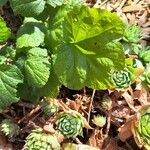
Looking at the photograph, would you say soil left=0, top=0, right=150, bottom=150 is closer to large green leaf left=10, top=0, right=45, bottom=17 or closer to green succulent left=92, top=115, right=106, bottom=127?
green succulent left=92, top=115, right=106, bottom=127

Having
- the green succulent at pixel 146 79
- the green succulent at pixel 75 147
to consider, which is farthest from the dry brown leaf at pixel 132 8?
the green succulent at pixel 75 147

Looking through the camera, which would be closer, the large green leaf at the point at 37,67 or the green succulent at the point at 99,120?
the large green leaf at the point at 37,67

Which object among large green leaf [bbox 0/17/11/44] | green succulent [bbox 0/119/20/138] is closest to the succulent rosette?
green succulent [bbox 0/119/20/138]

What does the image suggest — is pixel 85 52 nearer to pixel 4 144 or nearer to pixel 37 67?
pixel 37 67

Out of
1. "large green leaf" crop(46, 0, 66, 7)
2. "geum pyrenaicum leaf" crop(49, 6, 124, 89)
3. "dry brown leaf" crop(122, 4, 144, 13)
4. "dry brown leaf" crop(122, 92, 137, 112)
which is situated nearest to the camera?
"geum pyrenaicum leaf" crop(49, 6, 124, 89)

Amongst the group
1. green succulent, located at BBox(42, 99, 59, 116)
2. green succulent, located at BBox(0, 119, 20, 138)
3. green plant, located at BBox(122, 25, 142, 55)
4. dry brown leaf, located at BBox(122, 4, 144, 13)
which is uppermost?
dry brown leaf, located at BBox(122, 4, 144, 13)

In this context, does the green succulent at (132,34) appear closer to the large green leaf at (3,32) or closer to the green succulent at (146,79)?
the green succulent at (146,79)

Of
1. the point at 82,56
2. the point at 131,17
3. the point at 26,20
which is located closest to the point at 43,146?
the point at 82,56

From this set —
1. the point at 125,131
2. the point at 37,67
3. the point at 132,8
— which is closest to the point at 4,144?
the point at 37,67
